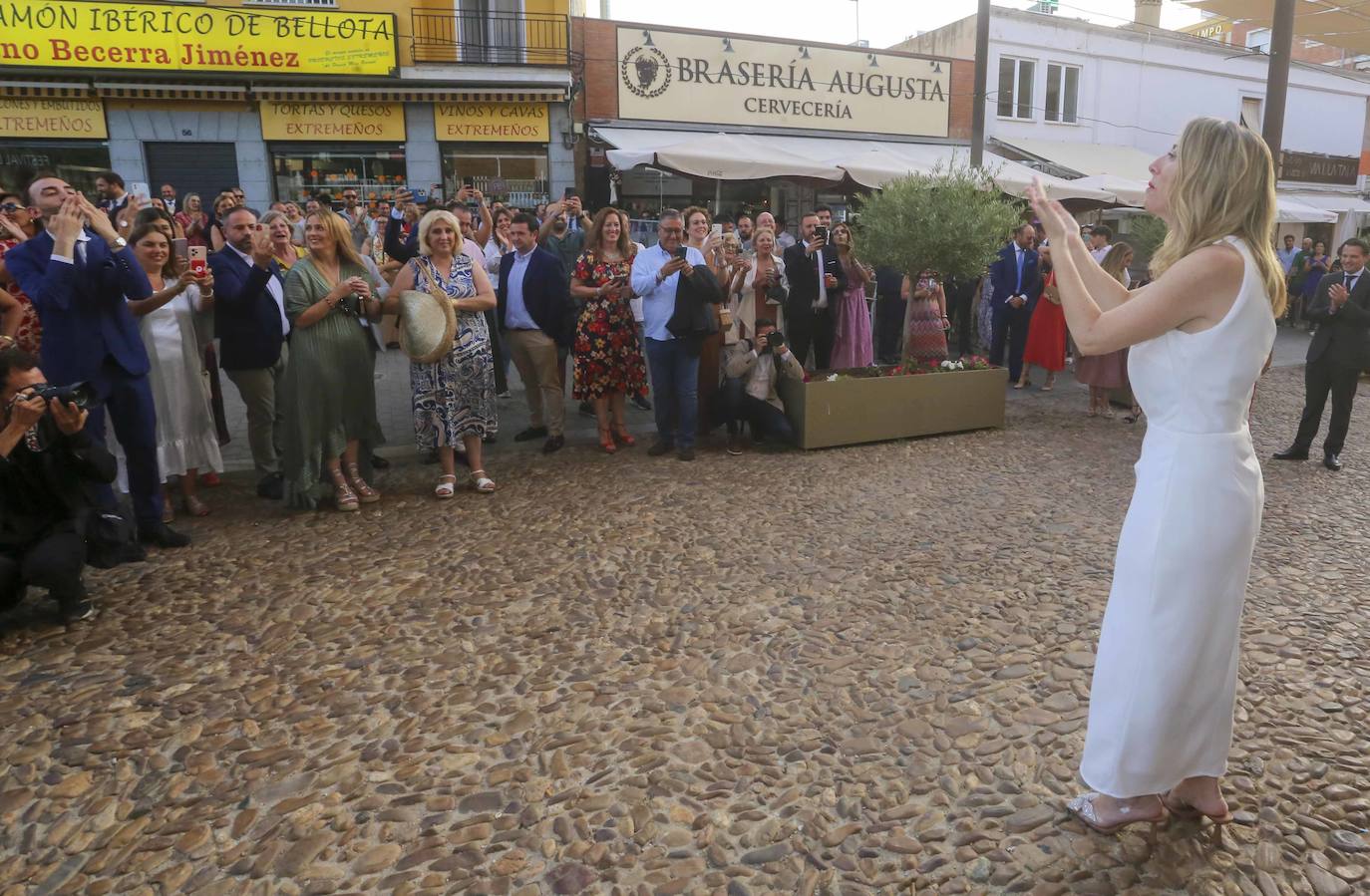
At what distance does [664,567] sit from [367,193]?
14134mm

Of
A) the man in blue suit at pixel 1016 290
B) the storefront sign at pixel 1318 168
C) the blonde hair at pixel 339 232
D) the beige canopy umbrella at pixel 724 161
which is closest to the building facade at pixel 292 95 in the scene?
the beige canopy umbrella at pixel 724 161

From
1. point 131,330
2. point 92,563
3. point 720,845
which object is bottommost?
point 720,845

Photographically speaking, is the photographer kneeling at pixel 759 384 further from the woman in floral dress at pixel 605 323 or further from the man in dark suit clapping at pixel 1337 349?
the man in dark suit clapping at pixel 1337 349

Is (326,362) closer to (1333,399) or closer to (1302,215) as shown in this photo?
(1333,399)

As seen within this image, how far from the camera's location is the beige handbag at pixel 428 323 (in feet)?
18.5

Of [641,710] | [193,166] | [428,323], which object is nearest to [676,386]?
[428,323]

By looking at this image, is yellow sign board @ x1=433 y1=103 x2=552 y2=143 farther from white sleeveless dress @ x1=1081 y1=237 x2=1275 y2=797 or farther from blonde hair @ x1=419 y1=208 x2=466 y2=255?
white sleeveless dress @ x1=1081 y1=237 x2=1275 y2=797

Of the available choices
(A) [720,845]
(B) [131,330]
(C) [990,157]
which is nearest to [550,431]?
(B) [131,330]

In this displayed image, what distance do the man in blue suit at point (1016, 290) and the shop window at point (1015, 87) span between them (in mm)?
14193

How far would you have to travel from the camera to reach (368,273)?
5840 mm

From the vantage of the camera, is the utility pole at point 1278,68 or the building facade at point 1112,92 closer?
the utility pole at point 1278,68

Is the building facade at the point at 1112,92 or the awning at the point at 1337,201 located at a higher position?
the building facade at the point at 1112,92

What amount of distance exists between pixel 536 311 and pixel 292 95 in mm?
Result: 11621

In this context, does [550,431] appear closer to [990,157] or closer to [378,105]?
[378,105]
